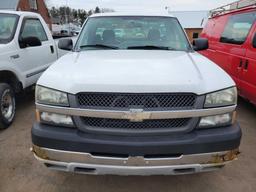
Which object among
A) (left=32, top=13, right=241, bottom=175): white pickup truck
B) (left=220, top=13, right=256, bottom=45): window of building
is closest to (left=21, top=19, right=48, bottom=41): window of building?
(left=32, top=13, right=241, bottom=175): white pickup truck

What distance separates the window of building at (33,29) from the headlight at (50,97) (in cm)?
298

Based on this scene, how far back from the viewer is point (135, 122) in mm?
2361

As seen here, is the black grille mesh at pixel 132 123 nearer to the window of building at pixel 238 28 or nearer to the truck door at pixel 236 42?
the truck door at pixel 236 42

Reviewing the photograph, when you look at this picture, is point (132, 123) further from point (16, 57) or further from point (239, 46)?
point (239, 46)

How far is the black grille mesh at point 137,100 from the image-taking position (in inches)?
91.7

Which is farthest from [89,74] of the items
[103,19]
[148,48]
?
[103,19]

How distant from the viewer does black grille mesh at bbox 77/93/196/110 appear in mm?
2328

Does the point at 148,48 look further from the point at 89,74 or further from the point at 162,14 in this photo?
the point at 89,74

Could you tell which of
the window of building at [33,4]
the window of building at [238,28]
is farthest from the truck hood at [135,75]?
the window of building at [33,4]

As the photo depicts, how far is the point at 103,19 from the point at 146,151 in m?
2.54

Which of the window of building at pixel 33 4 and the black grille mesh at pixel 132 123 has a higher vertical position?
the window of building at pixel 33 4

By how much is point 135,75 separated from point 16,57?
309 cm

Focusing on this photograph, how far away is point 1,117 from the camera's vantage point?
4.33 meters

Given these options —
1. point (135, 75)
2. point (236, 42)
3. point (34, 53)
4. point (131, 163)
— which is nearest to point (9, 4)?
point (34, 53)
